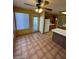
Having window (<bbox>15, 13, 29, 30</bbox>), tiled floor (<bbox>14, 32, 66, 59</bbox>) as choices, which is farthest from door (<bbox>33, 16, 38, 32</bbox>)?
tiled floor (<bbox>14, 32, 66, 59</bbox>)

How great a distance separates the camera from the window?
24.7 feet

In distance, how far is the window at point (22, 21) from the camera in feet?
24.7

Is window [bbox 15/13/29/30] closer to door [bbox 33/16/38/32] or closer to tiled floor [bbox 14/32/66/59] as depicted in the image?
door [bbox 33/16/38/32]

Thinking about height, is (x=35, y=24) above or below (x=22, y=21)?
below

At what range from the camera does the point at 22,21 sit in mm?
7883

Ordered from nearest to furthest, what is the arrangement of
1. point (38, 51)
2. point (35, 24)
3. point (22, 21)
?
1. point (38, 51)
2. point (22, 21)
3. point (35, 24)

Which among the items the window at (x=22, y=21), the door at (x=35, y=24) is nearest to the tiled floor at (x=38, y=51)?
the window at (x=22, y=21)

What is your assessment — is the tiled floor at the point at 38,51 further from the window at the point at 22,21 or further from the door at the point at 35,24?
the door at the point at 35,24

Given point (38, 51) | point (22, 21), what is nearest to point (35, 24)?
point (22, 21)

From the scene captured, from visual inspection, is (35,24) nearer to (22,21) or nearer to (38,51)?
(22,21)
